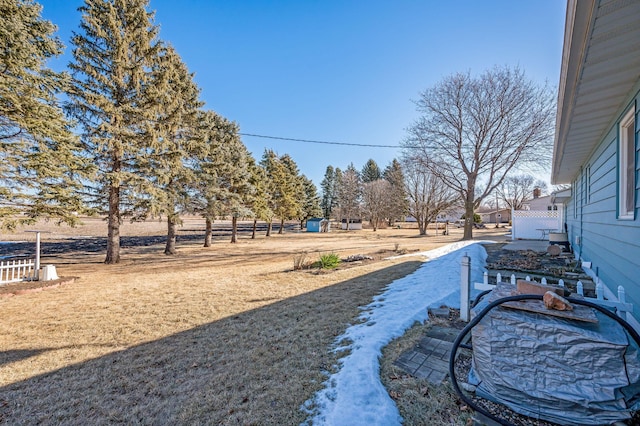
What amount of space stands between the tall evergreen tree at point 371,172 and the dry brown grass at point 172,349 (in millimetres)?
45229

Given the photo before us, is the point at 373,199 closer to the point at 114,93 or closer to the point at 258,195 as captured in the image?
the point at 258,195

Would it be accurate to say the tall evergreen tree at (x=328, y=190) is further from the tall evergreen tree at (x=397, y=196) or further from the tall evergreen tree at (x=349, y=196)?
the tall evergreen tree at (x=397, y=196)

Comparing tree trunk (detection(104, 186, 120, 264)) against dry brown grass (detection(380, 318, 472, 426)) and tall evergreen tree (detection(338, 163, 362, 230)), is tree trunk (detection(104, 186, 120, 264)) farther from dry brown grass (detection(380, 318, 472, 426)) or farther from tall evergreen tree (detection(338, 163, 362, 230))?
tall evergreen tree (detection(338, 163, 362, 230))

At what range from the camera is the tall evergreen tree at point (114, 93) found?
9523mm

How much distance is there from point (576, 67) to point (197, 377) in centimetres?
489

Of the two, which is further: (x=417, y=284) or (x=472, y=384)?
(x=417, y=284)

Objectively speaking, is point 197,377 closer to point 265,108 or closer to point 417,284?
point 417,284

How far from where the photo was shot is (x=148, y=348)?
3.55m

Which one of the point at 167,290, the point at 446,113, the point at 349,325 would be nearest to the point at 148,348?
the point at 349,325

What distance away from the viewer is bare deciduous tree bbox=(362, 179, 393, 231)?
35844 millimetres

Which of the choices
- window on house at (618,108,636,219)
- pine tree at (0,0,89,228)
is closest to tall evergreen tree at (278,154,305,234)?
pine tree at (0,0,89,228)

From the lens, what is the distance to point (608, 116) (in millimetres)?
3867

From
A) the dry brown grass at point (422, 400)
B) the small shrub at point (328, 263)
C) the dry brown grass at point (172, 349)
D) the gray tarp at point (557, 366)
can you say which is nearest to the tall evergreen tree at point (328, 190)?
the small shrub at point (328, 263)

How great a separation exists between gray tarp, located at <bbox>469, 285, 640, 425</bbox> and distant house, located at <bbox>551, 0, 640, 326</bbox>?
1.81 meters
